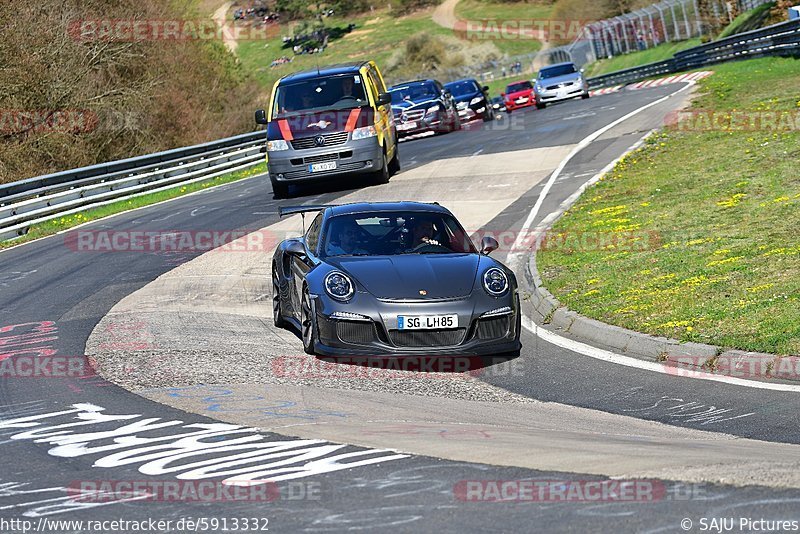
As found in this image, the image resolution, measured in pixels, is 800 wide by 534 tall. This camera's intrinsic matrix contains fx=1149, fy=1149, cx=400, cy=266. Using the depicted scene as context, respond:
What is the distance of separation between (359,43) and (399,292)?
99.6m

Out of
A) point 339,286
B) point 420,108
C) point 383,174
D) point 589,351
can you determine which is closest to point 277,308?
point 339,286

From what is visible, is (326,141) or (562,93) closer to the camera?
(326,141)

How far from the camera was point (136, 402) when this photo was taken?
8.19 m

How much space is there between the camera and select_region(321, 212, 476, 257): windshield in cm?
1075

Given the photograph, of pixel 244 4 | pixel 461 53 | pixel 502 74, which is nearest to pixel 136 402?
pixel 502 74

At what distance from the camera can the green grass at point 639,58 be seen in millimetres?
65875

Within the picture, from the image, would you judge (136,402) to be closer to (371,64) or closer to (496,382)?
(496,382)

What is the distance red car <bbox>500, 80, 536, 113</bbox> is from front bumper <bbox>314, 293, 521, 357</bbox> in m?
39.4

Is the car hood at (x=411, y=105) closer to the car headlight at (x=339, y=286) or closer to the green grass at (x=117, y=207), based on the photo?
the green grass at (x=117, y=207)

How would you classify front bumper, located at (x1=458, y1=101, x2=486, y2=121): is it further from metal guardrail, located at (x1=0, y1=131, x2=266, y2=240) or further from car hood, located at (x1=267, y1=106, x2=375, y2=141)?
car hood, located at (x1=267, y1=106, x2=375, y2=141)

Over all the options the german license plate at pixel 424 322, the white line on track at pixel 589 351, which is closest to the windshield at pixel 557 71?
the white line on track at pixel 589 351

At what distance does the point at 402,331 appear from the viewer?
9438mm

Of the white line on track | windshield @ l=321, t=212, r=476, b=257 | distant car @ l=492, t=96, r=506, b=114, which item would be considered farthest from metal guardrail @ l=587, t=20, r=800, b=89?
A: windshield @ l=321, t=212, r=476, b=257

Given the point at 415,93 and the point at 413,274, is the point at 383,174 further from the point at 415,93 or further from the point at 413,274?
the point at 413,274
